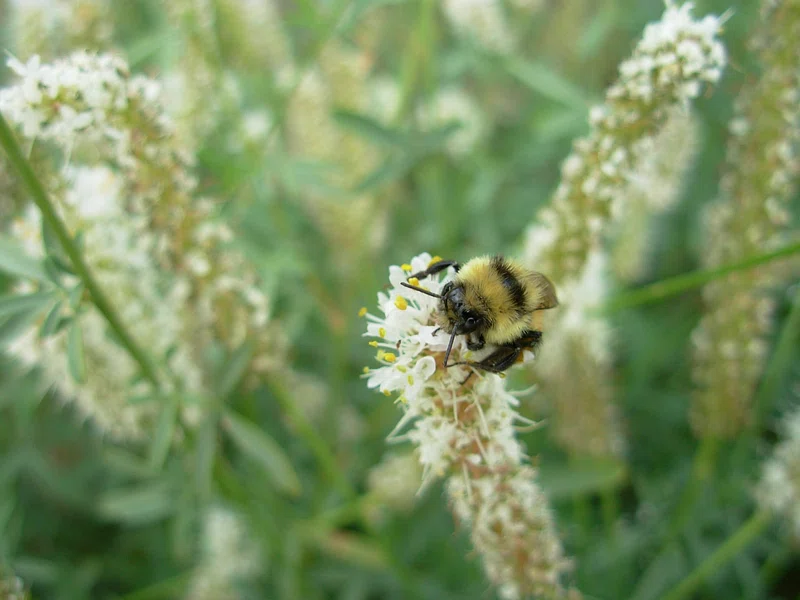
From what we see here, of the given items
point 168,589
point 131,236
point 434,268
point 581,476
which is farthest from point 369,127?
point 168,589

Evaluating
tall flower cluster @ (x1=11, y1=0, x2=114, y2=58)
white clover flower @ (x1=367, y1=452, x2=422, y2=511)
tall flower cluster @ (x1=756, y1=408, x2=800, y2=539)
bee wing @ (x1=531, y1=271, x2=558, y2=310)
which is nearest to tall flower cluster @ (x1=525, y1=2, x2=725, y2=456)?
bee wing @ (x1=531, y1=271, x2=558, y2=310)

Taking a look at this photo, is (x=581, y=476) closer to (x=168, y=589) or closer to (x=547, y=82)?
(x=547, y=82)

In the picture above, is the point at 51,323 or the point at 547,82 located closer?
the point at 51,323

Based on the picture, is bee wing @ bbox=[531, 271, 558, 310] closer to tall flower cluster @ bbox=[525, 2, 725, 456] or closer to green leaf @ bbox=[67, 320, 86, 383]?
tall flower cluster @ bbox=[525, 2, 725, 456]

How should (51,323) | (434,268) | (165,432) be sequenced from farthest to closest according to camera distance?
(165,432), (51,323), (434,268)

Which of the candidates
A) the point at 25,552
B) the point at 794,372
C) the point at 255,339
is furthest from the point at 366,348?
the point at 794,372

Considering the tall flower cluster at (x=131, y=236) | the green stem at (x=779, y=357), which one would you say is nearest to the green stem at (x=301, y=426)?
the tall flower cluster at (x=131, y=236)
